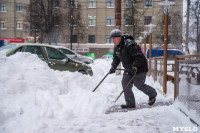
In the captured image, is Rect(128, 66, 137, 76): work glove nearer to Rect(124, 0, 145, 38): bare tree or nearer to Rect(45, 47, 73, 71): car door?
Rect(45, 47, 73, 71): car door

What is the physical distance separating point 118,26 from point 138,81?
7204 mm

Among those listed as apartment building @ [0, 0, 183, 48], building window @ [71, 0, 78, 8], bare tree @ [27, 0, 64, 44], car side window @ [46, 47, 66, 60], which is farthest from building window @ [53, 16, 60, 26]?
car side window @ [46, 47, 66, 60]

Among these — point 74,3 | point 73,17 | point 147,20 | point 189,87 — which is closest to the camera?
point 189,87

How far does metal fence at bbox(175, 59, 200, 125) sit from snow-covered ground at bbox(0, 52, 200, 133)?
17cm

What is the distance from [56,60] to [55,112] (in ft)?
13.9

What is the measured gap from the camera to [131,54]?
184 inches

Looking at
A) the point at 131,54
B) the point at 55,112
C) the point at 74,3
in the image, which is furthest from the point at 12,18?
the point at 55,112

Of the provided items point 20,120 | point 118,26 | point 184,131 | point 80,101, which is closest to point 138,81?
point 80,101

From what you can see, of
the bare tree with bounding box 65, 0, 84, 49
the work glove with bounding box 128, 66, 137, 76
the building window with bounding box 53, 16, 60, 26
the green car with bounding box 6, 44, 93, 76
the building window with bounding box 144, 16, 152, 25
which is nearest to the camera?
the work glove with bounding box 128, 66, 137, 76

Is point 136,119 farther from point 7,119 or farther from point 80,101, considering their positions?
point 7,119

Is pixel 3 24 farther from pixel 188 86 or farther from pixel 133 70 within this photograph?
pixel 188 86

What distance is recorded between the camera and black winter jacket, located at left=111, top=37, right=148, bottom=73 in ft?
15.2

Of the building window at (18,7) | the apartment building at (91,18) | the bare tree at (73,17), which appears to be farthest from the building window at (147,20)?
the building window at (18,7)

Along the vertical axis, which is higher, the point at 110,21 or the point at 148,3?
the point at 148,3
